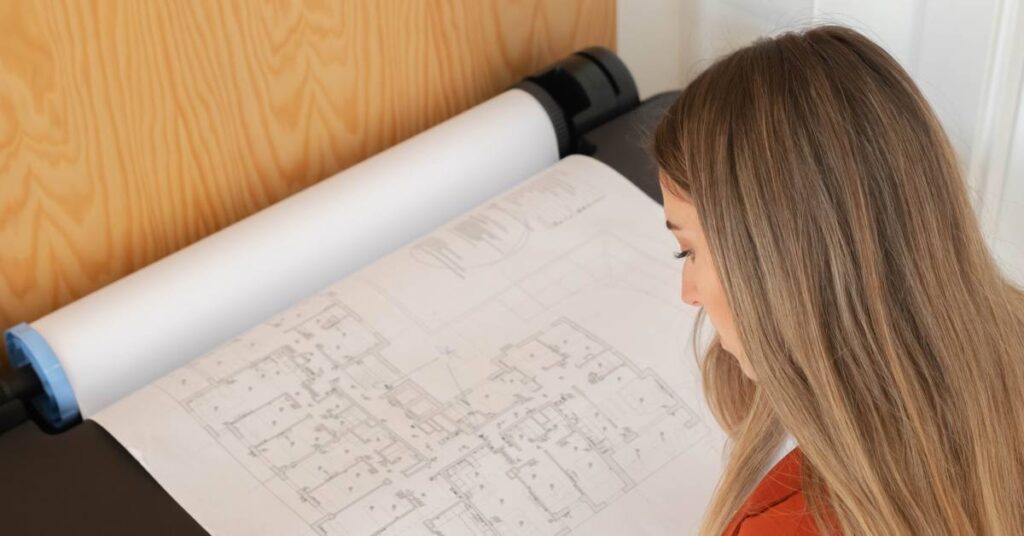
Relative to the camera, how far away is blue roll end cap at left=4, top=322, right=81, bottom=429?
0.95 m

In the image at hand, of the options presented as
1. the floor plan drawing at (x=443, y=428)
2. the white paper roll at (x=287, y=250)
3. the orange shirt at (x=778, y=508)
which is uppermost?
the white paper roll at (x=287, y=250)

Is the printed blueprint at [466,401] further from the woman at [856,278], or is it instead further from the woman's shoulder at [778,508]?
the woman at [856,278]

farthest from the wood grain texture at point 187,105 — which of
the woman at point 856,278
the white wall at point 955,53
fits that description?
the woman at point 856,278

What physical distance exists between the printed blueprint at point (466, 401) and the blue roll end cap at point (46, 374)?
0.03m

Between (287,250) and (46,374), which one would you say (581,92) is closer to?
(287,250)

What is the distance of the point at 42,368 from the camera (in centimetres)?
94

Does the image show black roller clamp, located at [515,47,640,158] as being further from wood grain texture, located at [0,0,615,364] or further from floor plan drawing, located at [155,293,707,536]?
floor plan drawing, located at [155,293,707,536]

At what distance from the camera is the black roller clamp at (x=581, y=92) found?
1188 millimetres

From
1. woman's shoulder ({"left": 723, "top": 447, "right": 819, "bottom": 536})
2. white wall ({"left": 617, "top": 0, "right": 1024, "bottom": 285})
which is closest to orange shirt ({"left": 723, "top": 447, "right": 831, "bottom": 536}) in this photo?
woman's shoulder ({"left": 723, "top": 447, "right": 819, "bottom": 536})

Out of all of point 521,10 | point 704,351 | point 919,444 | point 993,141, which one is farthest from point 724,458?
point 521,10

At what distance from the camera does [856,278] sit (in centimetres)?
66

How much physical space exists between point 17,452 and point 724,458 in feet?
1.72

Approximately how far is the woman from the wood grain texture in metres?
0.46

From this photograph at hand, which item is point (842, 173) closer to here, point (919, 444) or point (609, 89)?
point (919, 444)
